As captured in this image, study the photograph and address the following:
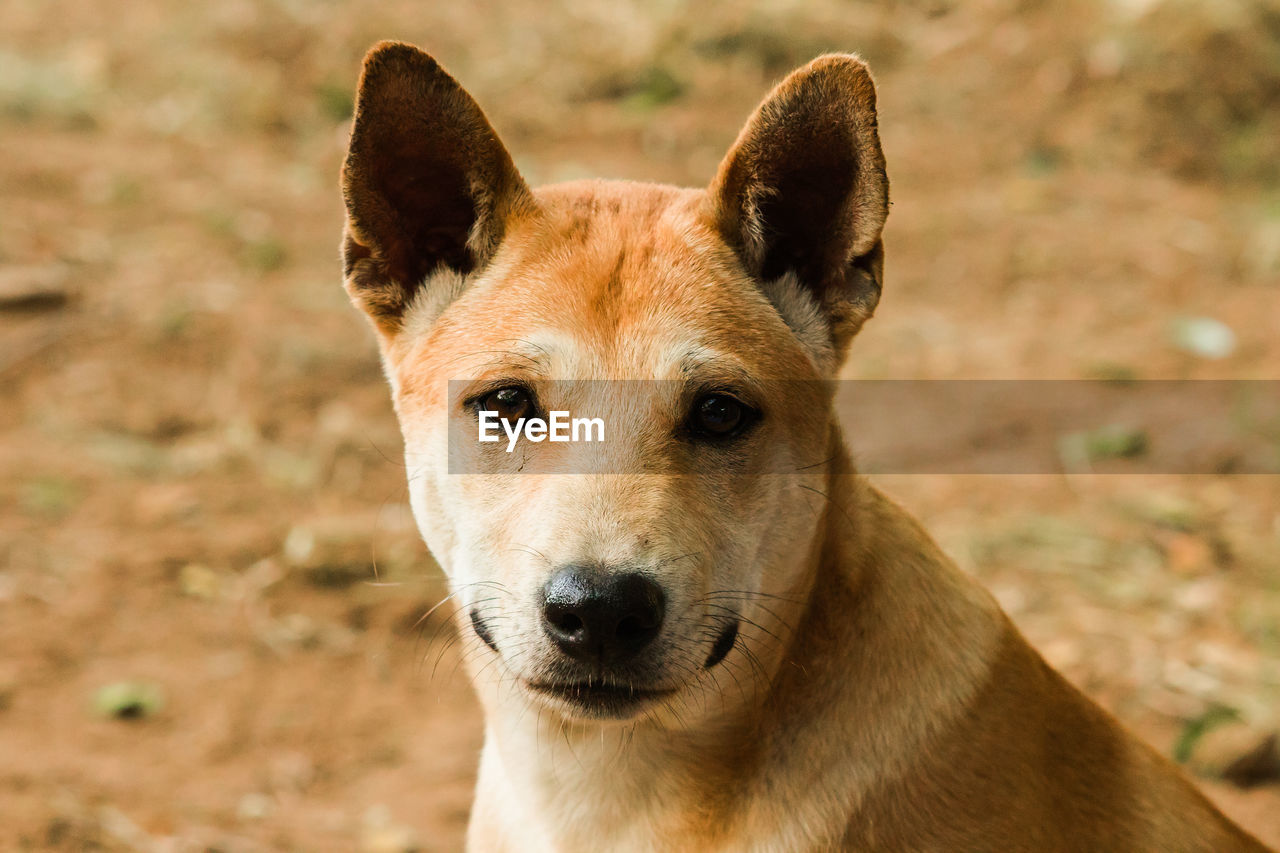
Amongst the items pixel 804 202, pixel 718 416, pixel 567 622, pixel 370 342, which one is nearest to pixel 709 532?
pixel 718 416

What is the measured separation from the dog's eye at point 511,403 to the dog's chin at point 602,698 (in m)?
0.60

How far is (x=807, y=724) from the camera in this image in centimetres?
276

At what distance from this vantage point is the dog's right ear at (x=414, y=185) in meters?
2.85

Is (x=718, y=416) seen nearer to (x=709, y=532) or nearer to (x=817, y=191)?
(x=709, y=532)

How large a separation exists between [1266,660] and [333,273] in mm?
5633

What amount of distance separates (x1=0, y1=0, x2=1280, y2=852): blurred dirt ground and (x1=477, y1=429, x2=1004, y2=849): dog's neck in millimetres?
1657

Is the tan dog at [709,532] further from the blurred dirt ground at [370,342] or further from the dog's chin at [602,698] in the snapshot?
the blurred dirt ground at [370,342]

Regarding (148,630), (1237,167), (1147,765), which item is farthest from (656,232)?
(1237,167)

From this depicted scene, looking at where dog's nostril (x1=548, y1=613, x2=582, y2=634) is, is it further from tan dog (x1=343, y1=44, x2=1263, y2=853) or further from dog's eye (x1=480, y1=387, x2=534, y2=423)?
dog's eye (x1=480, y1=387, x2=534, y2=423)

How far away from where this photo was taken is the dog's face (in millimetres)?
2555

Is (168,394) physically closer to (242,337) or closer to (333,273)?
(242,337)
